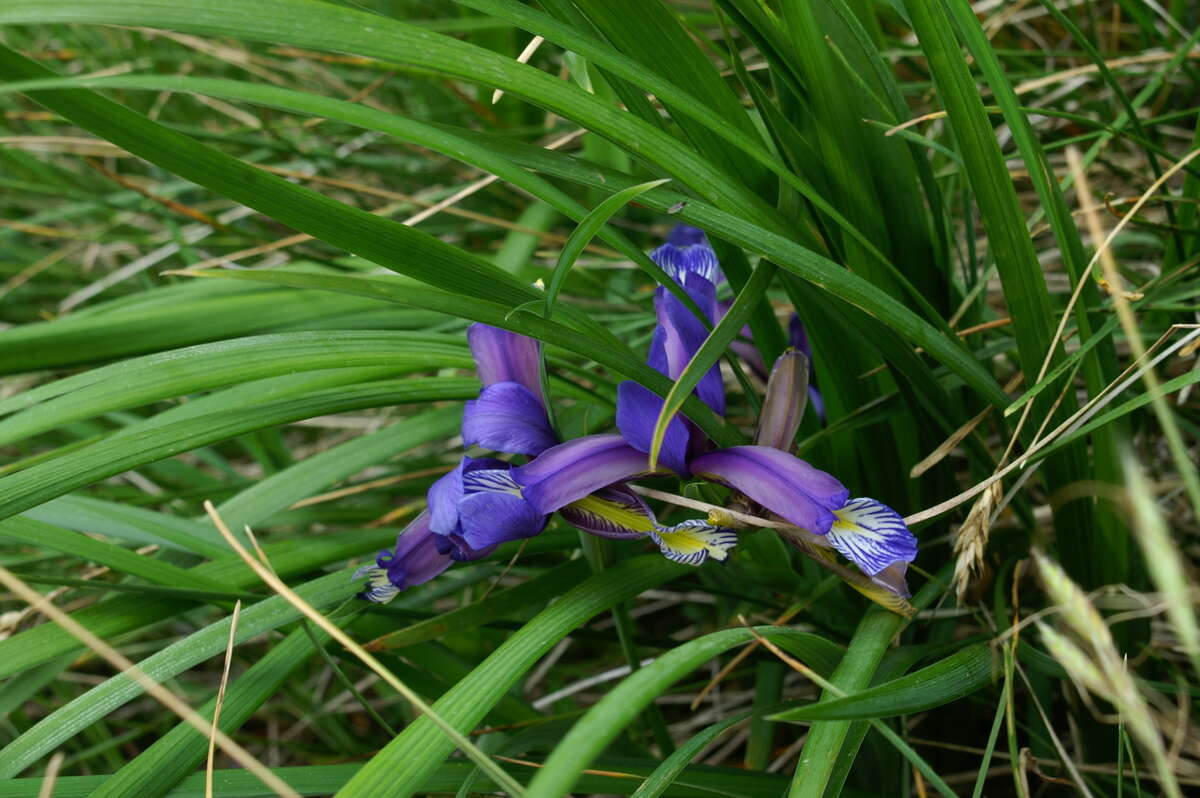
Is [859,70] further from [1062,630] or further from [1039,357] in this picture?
[1062,630]

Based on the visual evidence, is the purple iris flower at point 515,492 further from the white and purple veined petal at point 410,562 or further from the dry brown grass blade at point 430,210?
the dry brown grass blade at point 430,210

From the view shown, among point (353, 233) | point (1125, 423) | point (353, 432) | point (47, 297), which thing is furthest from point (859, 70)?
point (47, 297)

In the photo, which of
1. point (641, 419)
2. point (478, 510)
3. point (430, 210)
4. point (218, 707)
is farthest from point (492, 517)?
point (430, 210)

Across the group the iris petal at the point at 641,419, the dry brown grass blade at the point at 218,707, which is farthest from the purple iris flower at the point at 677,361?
the dry brown grass blade at the point at 218,707

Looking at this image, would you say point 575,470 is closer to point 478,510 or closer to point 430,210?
point 478,510

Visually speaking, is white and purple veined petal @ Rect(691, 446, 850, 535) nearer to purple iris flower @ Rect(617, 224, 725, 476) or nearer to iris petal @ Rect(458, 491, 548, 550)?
purple iris flower @ Rect(617, 224, 725, 476)

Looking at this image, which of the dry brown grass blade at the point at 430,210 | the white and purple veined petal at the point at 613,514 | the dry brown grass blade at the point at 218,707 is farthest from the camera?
the dry brown grass blade at the point at 430,210
